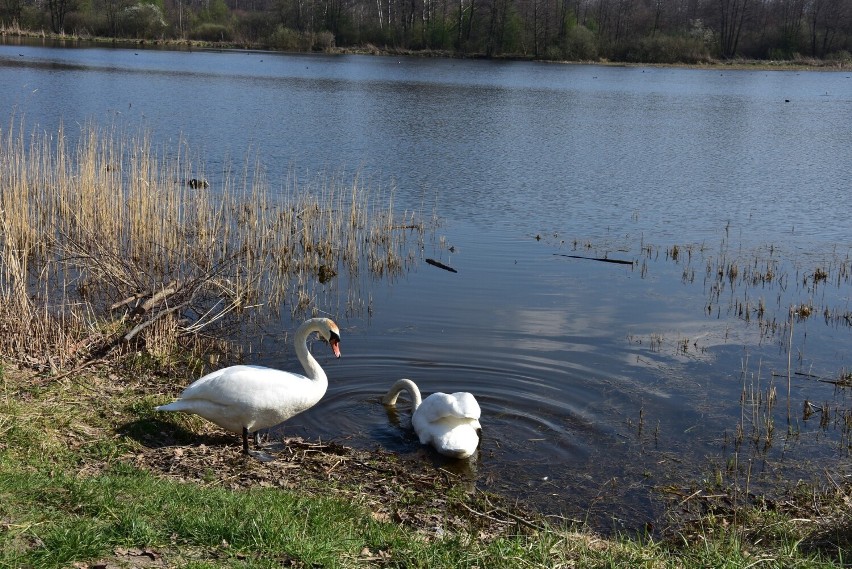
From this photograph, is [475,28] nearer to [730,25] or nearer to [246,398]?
[730,25]

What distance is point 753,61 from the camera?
93.7 metres

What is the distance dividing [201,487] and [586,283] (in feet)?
33.8

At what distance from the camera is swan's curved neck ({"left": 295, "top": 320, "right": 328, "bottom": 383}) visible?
8.16 m

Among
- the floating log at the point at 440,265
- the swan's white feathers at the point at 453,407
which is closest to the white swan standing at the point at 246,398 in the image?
the swan's white feathers at the point at 453,407

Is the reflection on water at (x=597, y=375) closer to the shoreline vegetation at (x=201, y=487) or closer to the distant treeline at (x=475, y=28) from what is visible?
the shoreline vegetation at (x=201, y=487)

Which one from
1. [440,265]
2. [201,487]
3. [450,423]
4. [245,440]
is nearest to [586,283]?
[440,265]

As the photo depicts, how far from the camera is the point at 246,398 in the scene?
7504 millimetres

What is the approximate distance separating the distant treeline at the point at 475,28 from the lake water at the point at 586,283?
169 feet

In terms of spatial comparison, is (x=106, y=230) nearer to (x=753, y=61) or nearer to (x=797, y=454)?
(x=797, y=454)

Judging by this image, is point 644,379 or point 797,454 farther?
point 644,379

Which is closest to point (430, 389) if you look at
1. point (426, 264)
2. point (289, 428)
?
point (289, 428)

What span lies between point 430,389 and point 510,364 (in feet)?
4.32

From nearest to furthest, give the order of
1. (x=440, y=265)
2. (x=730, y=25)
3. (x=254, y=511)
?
(x=254, y=511), (x=440, y=265), (x=730, y=25)

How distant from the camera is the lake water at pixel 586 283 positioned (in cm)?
923
